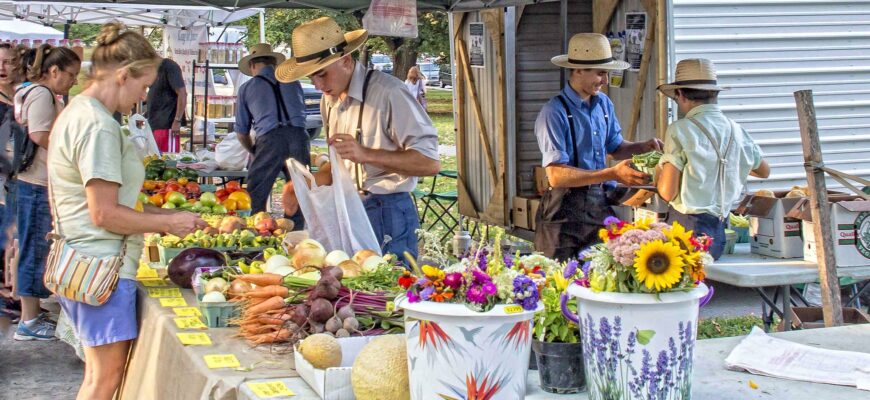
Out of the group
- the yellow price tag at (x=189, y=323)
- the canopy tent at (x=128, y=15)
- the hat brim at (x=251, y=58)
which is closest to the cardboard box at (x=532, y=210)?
the hat brim at (x=251, y=58)

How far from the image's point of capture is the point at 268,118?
8062 mm

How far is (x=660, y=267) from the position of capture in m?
2.14

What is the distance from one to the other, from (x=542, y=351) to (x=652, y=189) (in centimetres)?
317

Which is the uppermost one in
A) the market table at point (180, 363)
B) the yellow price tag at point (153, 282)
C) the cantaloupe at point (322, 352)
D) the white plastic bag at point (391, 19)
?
the white plastic bag at point (391, 19)

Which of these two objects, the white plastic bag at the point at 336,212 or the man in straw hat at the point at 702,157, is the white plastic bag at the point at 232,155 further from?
the man in straw hat at the point at 702,157

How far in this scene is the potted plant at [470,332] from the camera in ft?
7.19

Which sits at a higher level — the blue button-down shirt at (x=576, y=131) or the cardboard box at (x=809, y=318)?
the blue button-down shirt at (x=576, y=131)

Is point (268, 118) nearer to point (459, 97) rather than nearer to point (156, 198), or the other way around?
point (156, 198)

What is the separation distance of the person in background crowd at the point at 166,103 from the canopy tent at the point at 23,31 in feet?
23.1

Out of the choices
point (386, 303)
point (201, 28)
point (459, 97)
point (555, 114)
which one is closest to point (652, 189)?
point (555, 114)

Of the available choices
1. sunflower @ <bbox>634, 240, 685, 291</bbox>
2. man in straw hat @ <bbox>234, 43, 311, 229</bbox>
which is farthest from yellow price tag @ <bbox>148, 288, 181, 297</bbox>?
man in straw hat @ <bbox>234, 43, 311, 229</bbox>

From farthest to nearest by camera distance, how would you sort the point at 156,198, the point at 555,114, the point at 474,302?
the point at 156,198 < the point at 555,114 < the point at 474,302

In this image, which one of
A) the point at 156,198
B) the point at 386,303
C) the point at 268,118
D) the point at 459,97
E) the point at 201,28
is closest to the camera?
the point at 386,303

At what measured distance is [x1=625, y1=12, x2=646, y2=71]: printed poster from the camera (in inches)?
305
